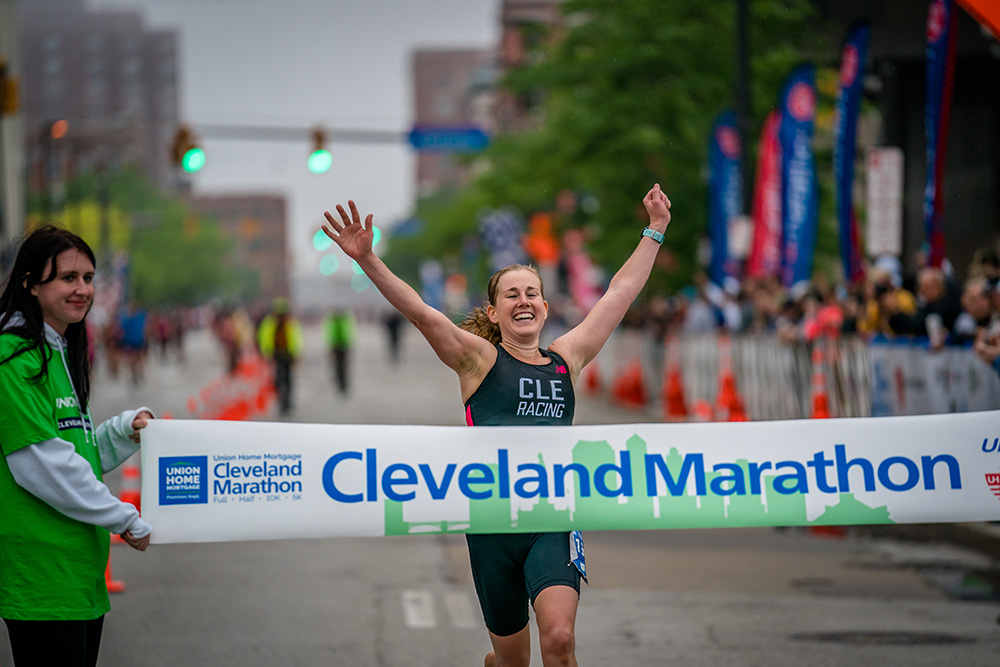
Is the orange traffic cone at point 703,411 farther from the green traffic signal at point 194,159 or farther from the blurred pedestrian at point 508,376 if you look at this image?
the blurred pedestrian at point 508,376

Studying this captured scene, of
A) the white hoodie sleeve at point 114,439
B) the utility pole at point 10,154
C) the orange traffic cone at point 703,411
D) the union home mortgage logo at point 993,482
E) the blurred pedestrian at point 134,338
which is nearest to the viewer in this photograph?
the white hoodie sleeve at point 114,439

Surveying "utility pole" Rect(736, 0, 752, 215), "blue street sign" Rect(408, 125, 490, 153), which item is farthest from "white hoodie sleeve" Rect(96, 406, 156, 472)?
"blue street sign" Rect(408, 125, 490, 153)

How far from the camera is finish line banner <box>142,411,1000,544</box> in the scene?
4930mm

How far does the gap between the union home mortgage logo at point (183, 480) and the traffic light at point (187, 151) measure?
20308mm

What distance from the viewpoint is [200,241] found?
11544cm

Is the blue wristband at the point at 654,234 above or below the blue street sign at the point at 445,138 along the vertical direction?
below

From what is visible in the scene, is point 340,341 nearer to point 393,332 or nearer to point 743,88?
point 743,88

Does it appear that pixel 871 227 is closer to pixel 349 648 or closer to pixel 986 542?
pixel 986 542

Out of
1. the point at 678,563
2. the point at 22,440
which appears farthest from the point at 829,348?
the point at 22,440

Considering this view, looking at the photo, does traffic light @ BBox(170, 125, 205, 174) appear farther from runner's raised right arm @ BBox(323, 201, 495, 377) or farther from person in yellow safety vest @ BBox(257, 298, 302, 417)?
runner's raised right arm @ BBox(323, 201, 495, 377)

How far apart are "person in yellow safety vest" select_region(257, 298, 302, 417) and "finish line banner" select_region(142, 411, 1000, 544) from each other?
18578 millimetres

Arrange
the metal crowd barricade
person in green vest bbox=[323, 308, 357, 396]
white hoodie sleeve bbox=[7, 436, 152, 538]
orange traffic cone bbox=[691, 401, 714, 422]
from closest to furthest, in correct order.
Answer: white hoodie sleeve bbox=[7, 436, 152, 538]
the metal crowd barricade
orange traffic cone bbox=[691, 401, 714, 422]
person in green vest bbox=[323, 308, 357, 396]

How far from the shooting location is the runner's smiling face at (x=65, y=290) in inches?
157

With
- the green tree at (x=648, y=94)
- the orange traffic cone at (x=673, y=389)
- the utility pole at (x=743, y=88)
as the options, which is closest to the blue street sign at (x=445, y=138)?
the green tree at (x=648, y=94)
